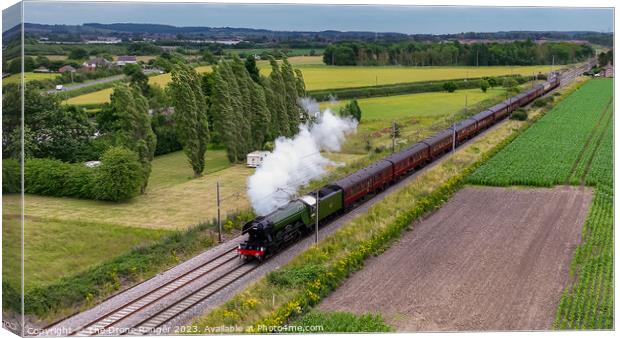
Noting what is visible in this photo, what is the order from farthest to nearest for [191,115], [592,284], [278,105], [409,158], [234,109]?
[409,158] → [234,109] → [191,115] → [278,105] → [592,284]

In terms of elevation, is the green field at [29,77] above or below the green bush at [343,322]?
above

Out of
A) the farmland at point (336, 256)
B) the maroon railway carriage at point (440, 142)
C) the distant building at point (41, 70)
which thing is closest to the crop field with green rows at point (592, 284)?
the farmland at point (336, 256)

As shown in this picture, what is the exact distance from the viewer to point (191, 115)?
137 feet

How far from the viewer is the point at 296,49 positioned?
3569cm

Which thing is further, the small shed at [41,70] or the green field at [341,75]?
the green field at [341,75]

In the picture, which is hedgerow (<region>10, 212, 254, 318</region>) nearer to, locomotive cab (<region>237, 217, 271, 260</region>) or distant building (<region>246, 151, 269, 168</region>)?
locomotive cab (<region>237, 217, 271, 260</region>)

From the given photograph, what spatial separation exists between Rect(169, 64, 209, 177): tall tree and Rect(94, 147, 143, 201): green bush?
3.92 m

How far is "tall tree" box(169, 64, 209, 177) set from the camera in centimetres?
4103

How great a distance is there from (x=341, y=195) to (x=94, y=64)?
46.9 feet

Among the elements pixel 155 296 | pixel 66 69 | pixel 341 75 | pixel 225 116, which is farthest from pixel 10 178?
pixel 341 75

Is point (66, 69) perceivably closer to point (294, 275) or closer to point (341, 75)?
point (341, 75)

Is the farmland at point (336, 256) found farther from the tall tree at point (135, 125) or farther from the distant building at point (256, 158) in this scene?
the tall tree at point (135, 125)

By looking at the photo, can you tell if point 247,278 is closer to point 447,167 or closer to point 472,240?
point 472,240

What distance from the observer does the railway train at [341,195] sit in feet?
104
